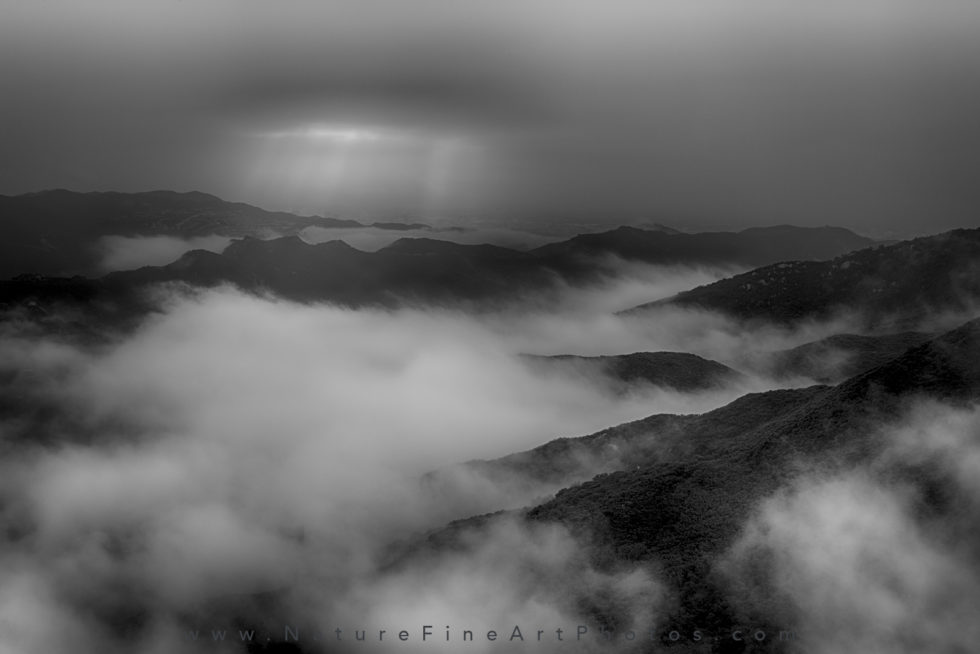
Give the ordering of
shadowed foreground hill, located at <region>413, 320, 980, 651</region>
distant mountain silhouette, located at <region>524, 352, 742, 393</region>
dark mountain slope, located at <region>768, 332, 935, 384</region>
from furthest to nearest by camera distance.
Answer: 1. distant mountain silhouette, located at <region>524, 352, 742, 393</region>
2. dark mountain slope, located at <region>768, 332, 935, 384</region>
3. shadowed foreground hill, located at <region>413, 320, 980, 651</region>

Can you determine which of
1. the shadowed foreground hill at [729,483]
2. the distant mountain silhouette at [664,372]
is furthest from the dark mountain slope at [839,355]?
the shadowed foreground hill at [729,483]

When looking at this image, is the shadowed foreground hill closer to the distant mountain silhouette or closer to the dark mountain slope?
the distant mountain silhouette

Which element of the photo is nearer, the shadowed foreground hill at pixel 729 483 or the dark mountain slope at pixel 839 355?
the shadowed foreground hill at pixel 729 483

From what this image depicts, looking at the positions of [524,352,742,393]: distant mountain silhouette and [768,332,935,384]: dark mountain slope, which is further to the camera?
[524,352,742,393]: distant mountain silhouette

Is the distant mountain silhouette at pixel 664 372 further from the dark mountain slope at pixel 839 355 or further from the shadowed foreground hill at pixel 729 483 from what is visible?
the shadowed foreground hill at pixel 729 483

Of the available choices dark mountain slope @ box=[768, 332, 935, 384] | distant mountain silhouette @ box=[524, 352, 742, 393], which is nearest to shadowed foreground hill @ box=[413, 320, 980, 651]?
distant mountain silhouette @ box=[524, 352, 742, 393]

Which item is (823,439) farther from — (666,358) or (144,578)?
(144,578)

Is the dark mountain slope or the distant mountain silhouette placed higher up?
the dark mountain slope
